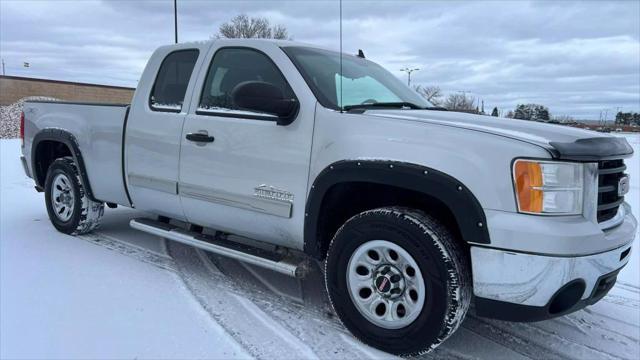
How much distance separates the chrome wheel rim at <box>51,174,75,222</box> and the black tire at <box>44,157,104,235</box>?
0.03 meters

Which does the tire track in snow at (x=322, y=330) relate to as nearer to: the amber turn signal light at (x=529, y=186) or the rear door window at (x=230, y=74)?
the amber turn signal light at (x=529, y=186)

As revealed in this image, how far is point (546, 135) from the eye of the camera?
2871 mm

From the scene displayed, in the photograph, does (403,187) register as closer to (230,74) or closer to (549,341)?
(549,341)

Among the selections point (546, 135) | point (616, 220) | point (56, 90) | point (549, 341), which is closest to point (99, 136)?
point (546, 135)

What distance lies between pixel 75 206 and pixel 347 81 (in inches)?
127

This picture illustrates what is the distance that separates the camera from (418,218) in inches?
116

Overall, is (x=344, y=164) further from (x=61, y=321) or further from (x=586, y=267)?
(x=61, y=321)

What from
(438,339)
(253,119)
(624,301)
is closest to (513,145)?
(438,339)

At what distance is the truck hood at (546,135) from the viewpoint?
8.82ft

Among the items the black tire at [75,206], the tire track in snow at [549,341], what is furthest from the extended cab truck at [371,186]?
the black tire at [75,206]

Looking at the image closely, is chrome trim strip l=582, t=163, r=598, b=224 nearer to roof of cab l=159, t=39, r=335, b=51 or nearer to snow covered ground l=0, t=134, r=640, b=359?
snow covered ground l=0, t=134, r=640, b=359

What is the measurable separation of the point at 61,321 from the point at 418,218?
2.33 metres

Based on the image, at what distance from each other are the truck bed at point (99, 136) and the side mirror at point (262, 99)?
6.07ft

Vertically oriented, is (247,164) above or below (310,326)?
above
